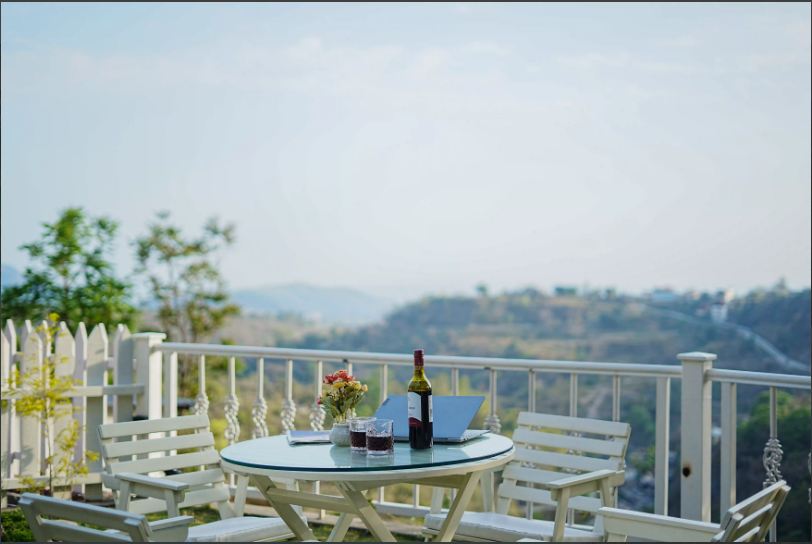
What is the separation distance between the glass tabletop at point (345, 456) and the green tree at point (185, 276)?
8326mm

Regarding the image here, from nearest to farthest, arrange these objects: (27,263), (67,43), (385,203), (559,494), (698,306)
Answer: (559,494) → (27,263) → (67,43) → (698,306) → (385,203)

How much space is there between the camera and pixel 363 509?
3.14 m

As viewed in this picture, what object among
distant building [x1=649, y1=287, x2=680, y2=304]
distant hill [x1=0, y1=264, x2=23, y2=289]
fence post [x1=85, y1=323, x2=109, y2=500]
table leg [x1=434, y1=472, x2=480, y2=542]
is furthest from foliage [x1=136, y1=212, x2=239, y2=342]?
distant building [x1=649, y1=287, x2=680, y2=304]

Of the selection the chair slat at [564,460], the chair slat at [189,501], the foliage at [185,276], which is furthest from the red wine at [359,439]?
the foliage at [185,276]

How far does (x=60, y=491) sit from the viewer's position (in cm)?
574

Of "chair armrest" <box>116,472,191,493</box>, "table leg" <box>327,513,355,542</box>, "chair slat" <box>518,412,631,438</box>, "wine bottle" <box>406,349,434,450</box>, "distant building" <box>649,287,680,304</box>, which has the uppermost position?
"distant building" <box>649,287,680,304</box>

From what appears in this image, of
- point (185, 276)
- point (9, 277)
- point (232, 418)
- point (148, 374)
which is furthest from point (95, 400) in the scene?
point (185, 276)

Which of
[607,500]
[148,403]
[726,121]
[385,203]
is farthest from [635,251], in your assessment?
[607,500]

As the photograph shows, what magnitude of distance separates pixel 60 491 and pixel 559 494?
370 centimetres

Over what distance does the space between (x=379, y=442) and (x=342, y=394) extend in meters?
0.30

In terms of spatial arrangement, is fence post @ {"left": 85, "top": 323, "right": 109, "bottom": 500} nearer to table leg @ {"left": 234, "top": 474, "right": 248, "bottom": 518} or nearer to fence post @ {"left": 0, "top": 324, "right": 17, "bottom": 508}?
fence post @ {"left": 0, "top": 324, "right": 17, "bottom": 508}

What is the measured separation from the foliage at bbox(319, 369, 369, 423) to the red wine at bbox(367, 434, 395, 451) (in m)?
0.26

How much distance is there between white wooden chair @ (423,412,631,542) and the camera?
133 inches

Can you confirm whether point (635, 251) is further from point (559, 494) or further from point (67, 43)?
point (559, 494)
